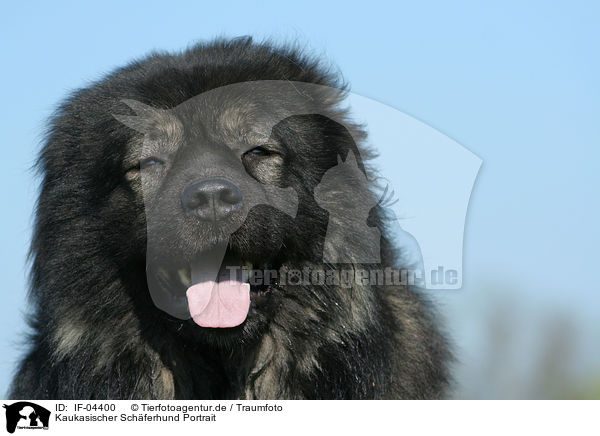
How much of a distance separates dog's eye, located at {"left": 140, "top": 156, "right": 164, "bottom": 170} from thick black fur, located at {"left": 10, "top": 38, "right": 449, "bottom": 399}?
10 centimetres

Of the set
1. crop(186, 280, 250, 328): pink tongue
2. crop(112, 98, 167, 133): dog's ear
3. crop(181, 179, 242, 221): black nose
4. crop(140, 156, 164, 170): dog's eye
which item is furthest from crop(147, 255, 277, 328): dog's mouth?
crop(112, 98, 167, 133): dog's ear

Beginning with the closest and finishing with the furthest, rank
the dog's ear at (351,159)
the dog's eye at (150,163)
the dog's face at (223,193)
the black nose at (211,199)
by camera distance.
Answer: the black nose at (211,199) → the dog's face at (223,193) → the dog's eye at (150,163) → the dog's ear at (351,159)

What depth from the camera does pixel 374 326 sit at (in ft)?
19.4

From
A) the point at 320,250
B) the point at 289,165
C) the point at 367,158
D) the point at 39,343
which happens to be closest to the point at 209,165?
the point at 289,165

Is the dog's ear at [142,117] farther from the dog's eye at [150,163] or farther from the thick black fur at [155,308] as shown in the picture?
the dog's eye at [150,163]

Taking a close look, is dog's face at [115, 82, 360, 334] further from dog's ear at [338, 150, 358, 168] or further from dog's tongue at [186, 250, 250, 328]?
dog's ear at [338, 150, 358, 168]

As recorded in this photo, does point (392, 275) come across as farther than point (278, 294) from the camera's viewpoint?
Yes

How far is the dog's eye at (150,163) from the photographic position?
18.7 feet

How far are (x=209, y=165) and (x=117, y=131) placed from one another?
777 millimetres

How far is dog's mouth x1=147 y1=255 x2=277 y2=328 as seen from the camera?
543cm

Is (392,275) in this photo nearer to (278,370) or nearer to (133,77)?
(278,370)

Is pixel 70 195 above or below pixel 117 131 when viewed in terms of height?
below
